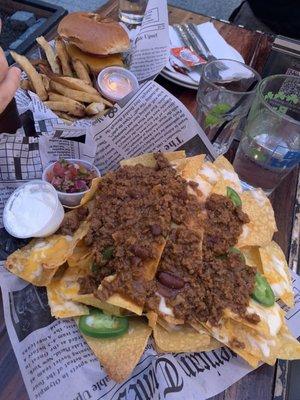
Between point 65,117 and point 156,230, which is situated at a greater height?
point 156,230

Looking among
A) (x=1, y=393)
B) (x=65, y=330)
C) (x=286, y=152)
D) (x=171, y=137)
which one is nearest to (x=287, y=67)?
(x=286, y=152)

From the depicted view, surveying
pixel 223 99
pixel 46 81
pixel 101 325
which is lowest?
pixel 101 325

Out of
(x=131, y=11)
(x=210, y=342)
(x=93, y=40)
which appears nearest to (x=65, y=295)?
(x=210, y=342)

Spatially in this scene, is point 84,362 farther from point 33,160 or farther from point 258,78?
point 258,78

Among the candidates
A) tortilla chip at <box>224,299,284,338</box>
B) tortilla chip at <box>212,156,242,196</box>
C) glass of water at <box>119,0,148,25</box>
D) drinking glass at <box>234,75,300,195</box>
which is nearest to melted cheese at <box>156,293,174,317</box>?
tortilla chip at <box>224,299,284,338</box>

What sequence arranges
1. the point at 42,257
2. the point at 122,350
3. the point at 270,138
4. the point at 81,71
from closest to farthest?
the point at 122,350
the point at 42,257
the point at 270,138
the point at 81,71

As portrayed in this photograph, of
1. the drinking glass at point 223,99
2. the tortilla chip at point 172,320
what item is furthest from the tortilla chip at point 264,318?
the drinking glass at point 223,99

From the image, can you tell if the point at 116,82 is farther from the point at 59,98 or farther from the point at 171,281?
the point at 171,281
